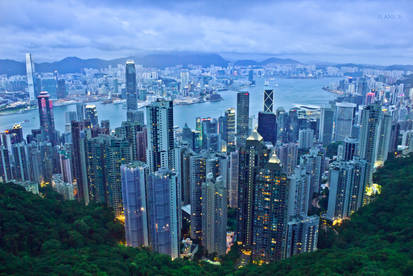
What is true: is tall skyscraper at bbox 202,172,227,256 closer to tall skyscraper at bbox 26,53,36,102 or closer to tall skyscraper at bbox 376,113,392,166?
tall skyscraper at bbox 26,53,36,102

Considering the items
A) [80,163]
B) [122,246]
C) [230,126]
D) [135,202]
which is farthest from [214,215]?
[230,126]

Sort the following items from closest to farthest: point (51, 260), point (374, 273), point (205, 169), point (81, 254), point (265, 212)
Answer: point (374, 273), point (51, 260), point (81, 254), point (265, 212), point (205, 169)

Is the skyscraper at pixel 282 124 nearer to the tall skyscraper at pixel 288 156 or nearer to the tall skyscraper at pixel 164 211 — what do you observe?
the tall skyscraper at pixel 288 156

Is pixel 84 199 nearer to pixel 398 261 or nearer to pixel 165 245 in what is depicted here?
pixel 165 245

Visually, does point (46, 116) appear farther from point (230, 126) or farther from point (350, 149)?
point (350, 149)

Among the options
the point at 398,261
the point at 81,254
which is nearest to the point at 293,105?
the point at 398,261

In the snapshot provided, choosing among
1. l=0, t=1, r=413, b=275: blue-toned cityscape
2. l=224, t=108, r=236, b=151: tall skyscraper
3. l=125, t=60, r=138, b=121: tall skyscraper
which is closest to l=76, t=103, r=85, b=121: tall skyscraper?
l=0, t=1, r=413, b=275: blue-toned cityscape
